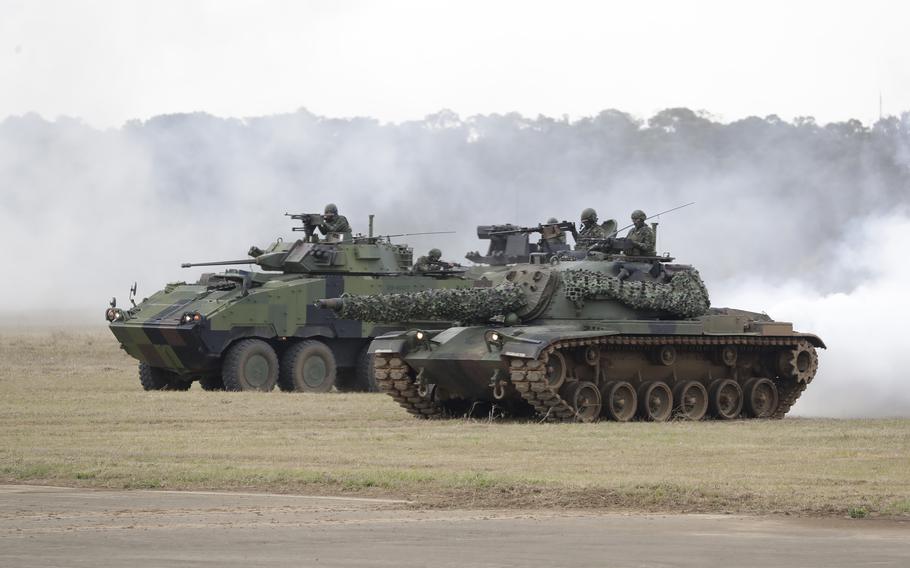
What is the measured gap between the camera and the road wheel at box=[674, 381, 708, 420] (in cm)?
2609

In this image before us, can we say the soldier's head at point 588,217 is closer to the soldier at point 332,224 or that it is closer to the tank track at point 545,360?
the tank track at point 545,360

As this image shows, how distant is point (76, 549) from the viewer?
39.2 ft

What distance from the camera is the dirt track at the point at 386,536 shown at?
11602 millimetres

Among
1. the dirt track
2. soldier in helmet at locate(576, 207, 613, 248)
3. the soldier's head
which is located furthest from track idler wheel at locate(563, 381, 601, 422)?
the dirt track

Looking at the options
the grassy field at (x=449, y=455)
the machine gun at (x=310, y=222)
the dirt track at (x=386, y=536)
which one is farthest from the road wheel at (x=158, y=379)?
the dirt track at (x=386, y=536)

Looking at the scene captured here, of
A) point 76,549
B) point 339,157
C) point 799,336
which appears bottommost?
point 76,549

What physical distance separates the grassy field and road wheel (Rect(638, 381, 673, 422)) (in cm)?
96

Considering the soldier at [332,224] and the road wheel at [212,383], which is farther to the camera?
the soldier at [332,224]

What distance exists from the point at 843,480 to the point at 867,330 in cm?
1382

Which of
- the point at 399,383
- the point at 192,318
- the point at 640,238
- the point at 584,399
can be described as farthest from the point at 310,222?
the point at 584,399

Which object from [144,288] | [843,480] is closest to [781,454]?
[843,480]

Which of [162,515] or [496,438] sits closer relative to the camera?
[162,515]

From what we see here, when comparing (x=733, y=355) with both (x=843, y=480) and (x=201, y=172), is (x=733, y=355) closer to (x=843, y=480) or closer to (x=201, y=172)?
(x=843, y=480)

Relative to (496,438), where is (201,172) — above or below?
above
